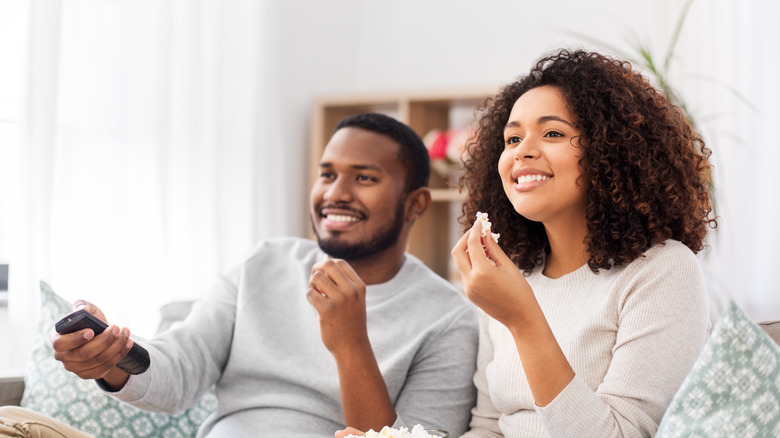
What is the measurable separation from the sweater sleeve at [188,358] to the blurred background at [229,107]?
69 cm

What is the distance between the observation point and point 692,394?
0.94 m

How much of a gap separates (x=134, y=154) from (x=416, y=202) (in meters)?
1.11

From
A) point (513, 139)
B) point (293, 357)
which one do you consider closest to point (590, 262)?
point (513, 139)

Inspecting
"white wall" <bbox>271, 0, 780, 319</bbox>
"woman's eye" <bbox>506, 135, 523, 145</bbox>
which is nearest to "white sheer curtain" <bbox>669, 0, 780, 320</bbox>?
"white wall" <bbox>271, 0, 780, 319</bbox>

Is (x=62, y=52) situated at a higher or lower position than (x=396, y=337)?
higher

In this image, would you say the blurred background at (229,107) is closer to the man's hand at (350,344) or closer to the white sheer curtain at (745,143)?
the white sheer curtain at (745,143)

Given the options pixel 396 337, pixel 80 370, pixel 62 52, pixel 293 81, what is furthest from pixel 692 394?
pixel 293 81

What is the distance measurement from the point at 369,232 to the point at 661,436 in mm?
810

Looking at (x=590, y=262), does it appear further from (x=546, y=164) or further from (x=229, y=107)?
(x=229, y=107)

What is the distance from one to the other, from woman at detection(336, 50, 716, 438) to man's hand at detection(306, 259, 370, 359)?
241 millimetres

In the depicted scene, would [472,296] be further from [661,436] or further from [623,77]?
Answer: [623,77]

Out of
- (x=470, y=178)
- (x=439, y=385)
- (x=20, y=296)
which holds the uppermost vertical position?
(x=470, y=178)

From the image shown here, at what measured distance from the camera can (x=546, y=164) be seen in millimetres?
1269

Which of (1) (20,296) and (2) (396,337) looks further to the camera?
(1) (20,296)
